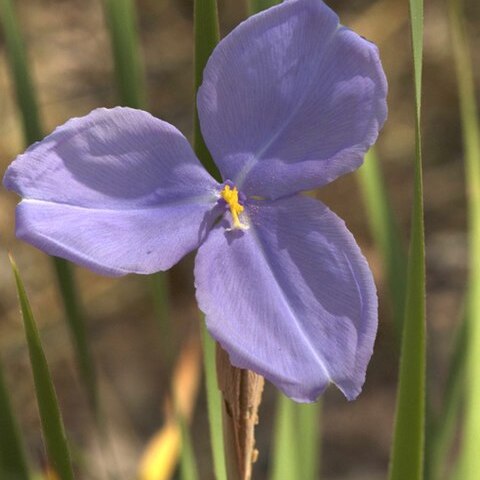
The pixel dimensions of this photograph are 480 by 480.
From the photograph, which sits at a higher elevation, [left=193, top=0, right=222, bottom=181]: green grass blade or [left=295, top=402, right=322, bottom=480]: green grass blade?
[left=193, top=0, right=222, bottom=181]: green grass blade

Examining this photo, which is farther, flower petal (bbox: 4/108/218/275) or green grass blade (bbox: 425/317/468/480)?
green grass blade (bbox: 425/317/468/480)

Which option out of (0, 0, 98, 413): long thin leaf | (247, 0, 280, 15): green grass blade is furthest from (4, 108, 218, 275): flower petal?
(0, 0, 98, 413): long thin leaf

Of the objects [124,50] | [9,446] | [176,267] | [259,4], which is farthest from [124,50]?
[176,267]

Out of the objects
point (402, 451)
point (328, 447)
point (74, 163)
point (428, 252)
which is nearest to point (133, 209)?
point (74, 163)

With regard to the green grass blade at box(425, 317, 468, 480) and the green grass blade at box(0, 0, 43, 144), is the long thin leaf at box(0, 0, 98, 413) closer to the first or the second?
the green grass blade at box(0, 0, 43, 144)

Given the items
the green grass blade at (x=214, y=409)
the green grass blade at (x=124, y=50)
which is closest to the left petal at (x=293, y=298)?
the green grass blade at (x=214, y=409)

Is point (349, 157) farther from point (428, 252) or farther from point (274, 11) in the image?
point (428, 252)
